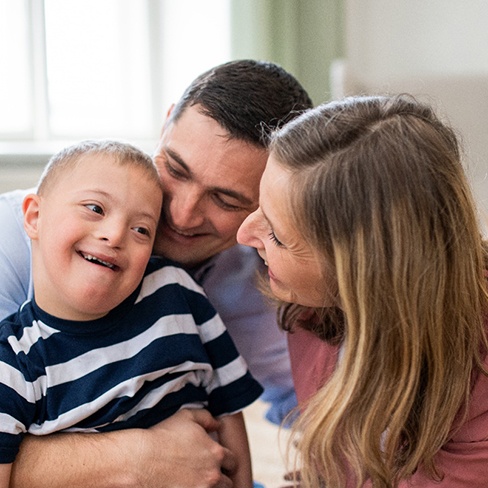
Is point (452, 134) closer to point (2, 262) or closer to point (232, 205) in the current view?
point (232, 205)

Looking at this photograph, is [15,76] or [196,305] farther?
[15,76]

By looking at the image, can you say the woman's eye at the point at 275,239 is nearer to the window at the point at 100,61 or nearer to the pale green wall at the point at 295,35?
the pale green wall at the point at 295,35

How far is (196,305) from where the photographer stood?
5.13 ft

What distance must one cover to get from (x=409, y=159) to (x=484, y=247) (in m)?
0.28

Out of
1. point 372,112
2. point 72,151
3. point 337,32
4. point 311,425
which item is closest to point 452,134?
point 372,112

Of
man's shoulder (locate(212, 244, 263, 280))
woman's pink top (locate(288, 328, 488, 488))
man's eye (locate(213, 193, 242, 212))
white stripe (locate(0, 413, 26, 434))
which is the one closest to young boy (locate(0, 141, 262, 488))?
white stripe (locate(0, 413, 26, 434))

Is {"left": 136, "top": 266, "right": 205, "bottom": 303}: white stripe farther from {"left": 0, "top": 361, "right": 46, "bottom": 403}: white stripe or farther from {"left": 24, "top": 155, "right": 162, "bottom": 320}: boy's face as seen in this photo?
{"left": 0, "top": 361, "right": 46, "bottom": 403}: white stripe

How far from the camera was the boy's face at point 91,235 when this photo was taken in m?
1.39

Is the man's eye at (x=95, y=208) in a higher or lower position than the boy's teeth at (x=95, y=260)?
higher

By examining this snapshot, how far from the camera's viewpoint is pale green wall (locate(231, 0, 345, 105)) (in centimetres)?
352

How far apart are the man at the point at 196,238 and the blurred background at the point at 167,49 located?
1781 mm

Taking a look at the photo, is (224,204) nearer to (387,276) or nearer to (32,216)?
(32,216)

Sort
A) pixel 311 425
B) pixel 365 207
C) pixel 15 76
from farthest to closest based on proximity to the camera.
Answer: pixel 15 76
pixel 311 425
pixel 365 207

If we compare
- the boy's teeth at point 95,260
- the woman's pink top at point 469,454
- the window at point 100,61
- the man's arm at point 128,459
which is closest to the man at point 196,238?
the man's arm at point 128,459
